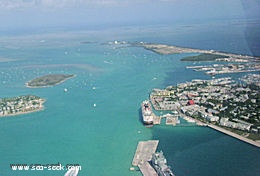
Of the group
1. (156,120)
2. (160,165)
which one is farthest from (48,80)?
(160,165)

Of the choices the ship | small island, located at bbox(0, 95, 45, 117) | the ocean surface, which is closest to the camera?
the ship

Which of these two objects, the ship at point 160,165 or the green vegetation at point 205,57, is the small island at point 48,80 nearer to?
the green vegetation at point 205,57

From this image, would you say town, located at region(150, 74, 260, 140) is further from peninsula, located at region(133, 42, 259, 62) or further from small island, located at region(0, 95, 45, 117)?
peninsula, located at region(133, 42, 259, 62)

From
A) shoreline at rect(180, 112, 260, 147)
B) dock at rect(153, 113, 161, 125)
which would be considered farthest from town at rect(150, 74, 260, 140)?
dock at rect(153, 113, 161, 125)

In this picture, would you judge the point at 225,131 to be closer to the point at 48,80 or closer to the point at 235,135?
the point at 235,135

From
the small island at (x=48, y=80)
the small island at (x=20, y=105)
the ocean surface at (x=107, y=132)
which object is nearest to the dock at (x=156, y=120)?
the ocean surface at (x=107, y=132)

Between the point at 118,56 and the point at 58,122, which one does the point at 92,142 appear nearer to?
the point at 58,122
